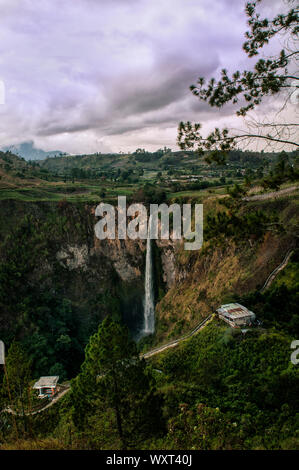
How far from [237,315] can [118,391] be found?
382 inches

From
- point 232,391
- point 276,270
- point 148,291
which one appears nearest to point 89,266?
point 148,291

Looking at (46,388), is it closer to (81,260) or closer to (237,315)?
(237,315)

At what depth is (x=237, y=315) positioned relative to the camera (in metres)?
16.0

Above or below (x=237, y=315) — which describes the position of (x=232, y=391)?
below

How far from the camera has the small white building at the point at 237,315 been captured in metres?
15.8

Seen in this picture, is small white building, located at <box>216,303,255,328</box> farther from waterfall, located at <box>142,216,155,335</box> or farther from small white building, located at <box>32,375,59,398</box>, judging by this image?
waterfall, located at <box>142,216,155,335</box>

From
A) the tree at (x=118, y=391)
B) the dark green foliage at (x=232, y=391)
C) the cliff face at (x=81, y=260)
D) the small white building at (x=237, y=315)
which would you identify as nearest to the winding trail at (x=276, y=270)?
the small white building at (x=237, y=315)

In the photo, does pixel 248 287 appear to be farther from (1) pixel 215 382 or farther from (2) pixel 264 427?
(2) pixel 264 427

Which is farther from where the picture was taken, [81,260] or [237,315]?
[81,260]

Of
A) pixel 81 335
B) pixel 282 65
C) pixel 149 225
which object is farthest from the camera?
pixel 149 225

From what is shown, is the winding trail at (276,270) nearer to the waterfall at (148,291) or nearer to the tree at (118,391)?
the tree at (118,391)
